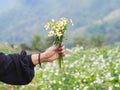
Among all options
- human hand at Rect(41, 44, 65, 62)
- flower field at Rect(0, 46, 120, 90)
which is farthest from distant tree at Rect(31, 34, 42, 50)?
human hand at Rect(41, 44, 65, 62)

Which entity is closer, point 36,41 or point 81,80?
point 81,80

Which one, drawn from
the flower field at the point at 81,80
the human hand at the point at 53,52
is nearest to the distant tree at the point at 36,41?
the flower field at the point at 81,80

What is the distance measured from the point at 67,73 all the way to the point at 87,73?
49cm

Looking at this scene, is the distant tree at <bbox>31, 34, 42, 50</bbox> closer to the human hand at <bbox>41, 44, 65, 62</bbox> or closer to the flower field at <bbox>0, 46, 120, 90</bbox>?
the flower field at <bbox>0, 46, 120, 90</bbox>

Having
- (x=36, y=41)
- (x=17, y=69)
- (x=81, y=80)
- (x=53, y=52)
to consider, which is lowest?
(x=36, y=41)

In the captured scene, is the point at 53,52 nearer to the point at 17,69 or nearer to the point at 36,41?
the point at 17,69

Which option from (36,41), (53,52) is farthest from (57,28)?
(36,41)

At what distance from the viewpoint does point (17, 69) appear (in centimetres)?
539

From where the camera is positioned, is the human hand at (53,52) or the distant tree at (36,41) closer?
the human hand at (53,52)

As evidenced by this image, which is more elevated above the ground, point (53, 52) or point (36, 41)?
point (53, 52)

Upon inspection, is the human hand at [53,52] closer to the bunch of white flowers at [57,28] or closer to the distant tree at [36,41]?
the bunch of white flowers at [57,28]

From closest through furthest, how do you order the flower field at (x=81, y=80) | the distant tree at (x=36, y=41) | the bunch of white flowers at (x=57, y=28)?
the bunch of white flowers at (x=57, y=28), the flower field at (x=81, y=80), the distant tree at (x=36, y=41)

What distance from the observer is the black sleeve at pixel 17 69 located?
5.33 meters

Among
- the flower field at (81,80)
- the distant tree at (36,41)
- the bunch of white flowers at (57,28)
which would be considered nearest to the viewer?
the bunch of white flowers at (57,28)
